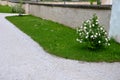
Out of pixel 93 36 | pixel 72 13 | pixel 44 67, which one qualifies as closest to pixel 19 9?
pixel 72 13

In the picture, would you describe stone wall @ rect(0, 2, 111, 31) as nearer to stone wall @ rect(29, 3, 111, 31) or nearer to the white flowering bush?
stone wall @ rect(29, 3, 111, 31)

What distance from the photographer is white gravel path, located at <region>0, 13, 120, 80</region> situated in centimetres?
697

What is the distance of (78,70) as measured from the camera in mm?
7555

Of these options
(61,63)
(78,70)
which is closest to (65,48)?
(61,63)

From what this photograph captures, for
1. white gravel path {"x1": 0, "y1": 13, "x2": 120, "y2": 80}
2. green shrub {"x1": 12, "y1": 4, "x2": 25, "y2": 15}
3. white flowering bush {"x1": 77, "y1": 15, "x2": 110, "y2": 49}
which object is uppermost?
white flowering bush {"x1": 77, "y1": 15, "x2": 110, "y2": 49}

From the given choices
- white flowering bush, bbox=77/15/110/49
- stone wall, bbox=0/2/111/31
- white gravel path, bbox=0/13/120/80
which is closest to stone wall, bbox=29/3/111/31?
stone wall, bbox=0/2/111/31

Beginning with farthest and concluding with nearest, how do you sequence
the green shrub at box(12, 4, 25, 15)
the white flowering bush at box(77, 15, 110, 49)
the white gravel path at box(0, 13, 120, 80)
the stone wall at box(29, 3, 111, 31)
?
the green shrub at box(12, 4, 25, 15) → the stone wall at box(29, 3, 111, 31) → the white flowering bush at box(77, 15, 110, 49) → the white gravel path at box(0, 13, 120, 80)

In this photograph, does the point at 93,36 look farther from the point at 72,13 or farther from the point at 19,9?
the point at 19,9

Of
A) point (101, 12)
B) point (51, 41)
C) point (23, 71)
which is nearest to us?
point (23, 71)

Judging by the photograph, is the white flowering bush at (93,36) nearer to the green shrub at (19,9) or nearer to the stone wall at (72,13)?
the stone wall at (72,13)

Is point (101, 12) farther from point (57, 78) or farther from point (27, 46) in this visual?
point (57, 78)

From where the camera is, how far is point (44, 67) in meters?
7.75

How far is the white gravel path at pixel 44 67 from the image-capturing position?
22.9 feet

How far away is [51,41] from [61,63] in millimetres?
3339
